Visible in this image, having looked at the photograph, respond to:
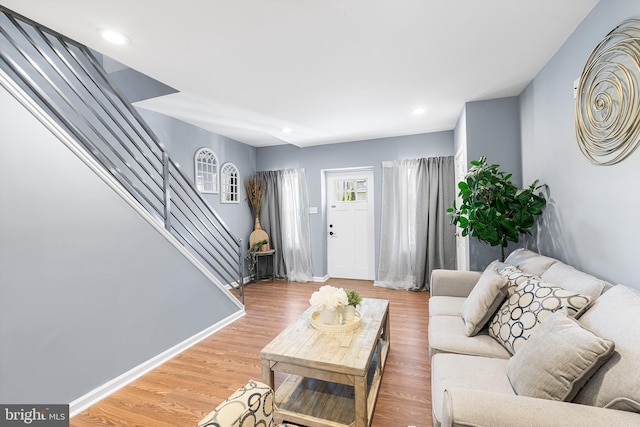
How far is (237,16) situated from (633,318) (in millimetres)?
2338

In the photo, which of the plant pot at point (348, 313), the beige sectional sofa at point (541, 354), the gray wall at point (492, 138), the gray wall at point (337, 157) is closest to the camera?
the beige sectional sofa at point (541, 354)

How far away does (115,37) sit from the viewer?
5.99 ft

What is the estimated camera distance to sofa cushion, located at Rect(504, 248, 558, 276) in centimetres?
193

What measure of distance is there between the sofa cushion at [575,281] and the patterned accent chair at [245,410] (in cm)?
152

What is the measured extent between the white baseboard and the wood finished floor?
4 cm

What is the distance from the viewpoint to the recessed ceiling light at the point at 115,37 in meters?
1.77

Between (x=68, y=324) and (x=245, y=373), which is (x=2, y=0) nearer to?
(x=68, y=324)

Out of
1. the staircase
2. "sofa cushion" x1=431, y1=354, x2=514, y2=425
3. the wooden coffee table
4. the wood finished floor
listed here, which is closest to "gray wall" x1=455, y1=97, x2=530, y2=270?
the wood finished floor

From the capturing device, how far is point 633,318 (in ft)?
3.35

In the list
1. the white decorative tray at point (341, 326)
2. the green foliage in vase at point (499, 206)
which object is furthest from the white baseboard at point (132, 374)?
the green foliage in vase at point (499, 206)

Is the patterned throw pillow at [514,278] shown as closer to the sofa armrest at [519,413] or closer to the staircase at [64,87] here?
the sofa armrest at [519,413]

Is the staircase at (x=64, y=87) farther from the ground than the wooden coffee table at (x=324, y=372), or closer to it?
farther from the ground

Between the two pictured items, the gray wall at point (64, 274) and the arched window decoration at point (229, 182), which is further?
the arched window decoration at point (229, 182)

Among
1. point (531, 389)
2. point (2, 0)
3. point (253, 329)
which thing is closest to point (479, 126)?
point (531, 389)
